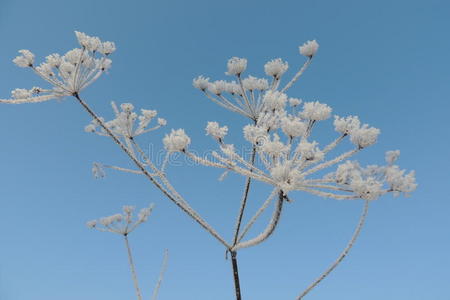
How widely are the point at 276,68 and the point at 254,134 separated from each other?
3529mm

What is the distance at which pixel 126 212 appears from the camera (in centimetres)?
1210

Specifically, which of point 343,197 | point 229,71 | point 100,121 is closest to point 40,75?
point 100,121

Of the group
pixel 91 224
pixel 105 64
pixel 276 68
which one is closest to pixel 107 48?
pixel 105 64

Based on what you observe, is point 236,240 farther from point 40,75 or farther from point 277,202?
point 40,75

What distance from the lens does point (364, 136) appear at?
4.81m

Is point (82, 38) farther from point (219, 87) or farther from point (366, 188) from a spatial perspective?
point (366, 188)

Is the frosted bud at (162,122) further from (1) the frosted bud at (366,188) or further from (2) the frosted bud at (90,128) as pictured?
(1) the frosted bud at (366,188)

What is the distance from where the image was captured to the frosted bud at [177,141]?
15.7 ft

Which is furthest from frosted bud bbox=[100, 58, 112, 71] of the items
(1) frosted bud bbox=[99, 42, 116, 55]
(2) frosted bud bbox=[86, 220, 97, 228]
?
(2) frosted bud bbox=[86, 220, 97, 228]

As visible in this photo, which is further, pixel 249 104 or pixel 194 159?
pixel 249 104

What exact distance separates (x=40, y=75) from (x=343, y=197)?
5.76 m

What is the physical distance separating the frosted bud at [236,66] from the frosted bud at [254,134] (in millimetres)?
3635

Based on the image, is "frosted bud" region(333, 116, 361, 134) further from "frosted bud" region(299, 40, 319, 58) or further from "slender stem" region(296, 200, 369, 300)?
"frosted bud" region(299, 40, 319, 58)

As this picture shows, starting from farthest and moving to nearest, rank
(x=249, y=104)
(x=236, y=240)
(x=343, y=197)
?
(x=249, y=104), (x=236, y=240), (x=343, y=197)
